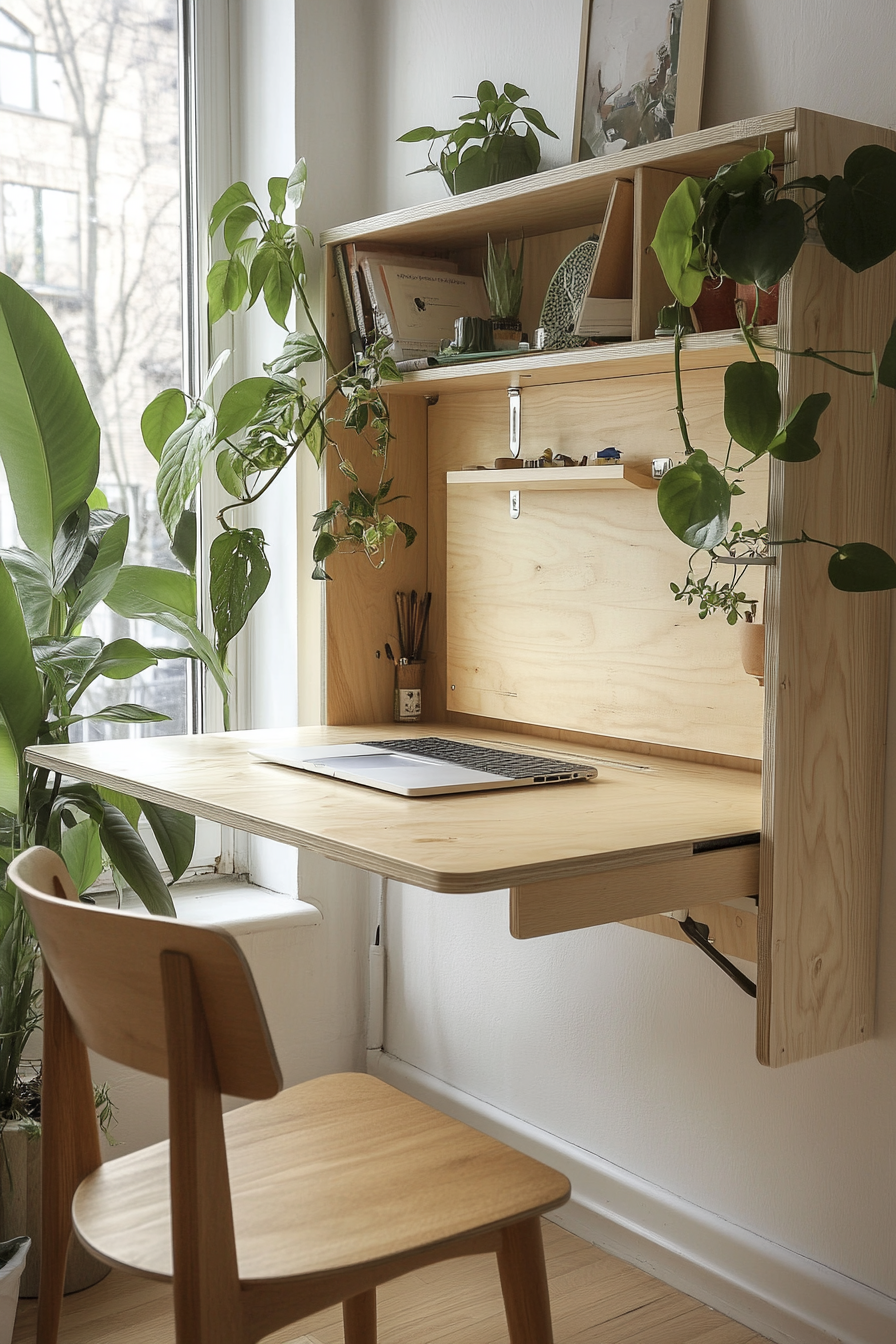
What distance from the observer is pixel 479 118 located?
220 centimetres

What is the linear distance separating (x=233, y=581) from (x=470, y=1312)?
1.28m

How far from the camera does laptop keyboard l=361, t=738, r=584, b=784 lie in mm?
1824

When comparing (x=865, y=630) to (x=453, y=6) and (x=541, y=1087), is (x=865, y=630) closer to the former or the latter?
(x=541, y=1087)

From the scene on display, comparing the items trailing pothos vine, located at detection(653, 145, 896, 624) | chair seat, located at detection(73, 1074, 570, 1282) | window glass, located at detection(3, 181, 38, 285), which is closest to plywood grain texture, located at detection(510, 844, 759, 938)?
chair seat, located at detection(73, 1074, 570, 1282)

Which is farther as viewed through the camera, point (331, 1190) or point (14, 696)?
point (14, 696)

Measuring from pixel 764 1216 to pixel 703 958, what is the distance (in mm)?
394

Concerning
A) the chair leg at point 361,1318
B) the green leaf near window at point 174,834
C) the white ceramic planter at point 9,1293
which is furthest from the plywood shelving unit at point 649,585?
the white ceramic planter at point 9,1293

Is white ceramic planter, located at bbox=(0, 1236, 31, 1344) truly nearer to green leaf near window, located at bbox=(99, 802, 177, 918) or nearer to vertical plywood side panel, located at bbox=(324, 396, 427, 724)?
green leaf near window, located at bbox=(99, 802, 177, 918)

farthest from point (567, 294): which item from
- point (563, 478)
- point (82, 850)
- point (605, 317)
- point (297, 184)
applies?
point (82, 850)

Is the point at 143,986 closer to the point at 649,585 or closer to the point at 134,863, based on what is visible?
the point at 134,863

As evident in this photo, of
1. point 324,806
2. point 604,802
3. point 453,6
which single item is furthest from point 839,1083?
point 453,6

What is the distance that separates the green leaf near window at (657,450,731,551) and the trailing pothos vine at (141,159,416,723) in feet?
2.59

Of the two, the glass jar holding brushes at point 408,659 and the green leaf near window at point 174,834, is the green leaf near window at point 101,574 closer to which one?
the green leaf near window at point 174,834

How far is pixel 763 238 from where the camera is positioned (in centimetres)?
149
